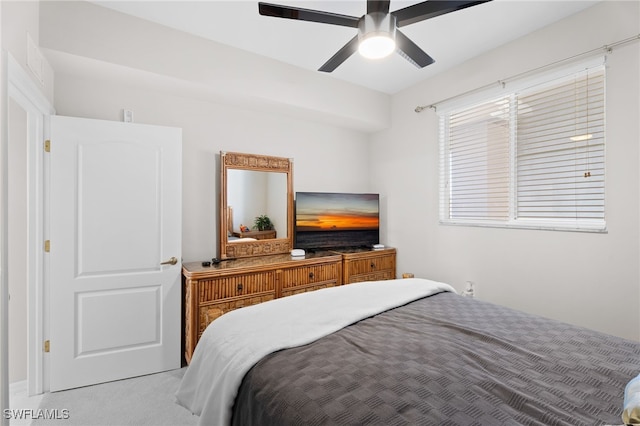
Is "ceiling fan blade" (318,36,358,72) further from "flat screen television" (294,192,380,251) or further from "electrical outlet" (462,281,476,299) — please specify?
"electrical outlet" (462,281,476,299)

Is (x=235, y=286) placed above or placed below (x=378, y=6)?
below

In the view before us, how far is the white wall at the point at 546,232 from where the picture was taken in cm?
210

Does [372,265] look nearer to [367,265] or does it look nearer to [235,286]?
[367,265]

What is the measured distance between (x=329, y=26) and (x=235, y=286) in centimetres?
229

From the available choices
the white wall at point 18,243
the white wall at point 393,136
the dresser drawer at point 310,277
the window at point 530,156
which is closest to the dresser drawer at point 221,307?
the dresser drawer at point 310,277

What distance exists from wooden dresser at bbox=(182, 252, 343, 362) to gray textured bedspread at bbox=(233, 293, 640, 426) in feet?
4.82

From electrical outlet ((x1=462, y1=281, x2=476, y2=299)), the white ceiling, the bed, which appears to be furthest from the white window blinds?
the bed

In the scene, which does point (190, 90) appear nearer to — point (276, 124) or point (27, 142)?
point (276, 124)

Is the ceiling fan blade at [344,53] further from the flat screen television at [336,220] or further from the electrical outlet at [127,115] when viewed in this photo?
the electrical outlet at [127,115]

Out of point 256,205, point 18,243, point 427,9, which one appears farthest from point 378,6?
point 18,243

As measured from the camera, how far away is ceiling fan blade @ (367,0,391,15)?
1.71 m

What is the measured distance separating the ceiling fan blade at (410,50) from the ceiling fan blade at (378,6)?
201 mm

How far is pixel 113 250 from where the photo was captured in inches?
96.7

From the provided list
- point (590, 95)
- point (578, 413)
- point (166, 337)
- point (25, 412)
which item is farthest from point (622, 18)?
point (25, 412)
